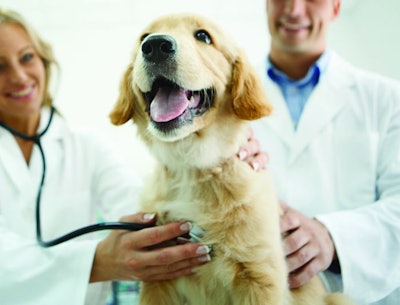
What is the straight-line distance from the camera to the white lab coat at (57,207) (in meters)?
0.93

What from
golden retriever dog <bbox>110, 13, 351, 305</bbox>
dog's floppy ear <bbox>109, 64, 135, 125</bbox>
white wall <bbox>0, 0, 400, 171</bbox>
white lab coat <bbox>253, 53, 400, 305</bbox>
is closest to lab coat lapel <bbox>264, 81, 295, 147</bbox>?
white lab coat <bbox>253, 53, 400, 305</bbox>

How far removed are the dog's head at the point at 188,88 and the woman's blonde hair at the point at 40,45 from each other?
0.53 meters

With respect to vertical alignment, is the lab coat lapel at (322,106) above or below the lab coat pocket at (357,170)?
above

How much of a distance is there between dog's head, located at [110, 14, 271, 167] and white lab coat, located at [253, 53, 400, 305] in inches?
14.3

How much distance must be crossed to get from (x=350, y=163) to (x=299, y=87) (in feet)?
1.24

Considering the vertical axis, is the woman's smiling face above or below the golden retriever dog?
above

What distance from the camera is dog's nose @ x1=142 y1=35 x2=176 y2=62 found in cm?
77

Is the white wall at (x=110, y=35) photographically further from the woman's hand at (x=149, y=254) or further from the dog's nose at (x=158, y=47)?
the dog's nose at (x=158, y=47)

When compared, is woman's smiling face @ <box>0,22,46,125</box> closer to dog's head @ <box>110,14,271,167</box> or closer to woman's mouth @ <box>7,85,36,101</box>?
woman's mouth @ <box>7,85,36,101</box>

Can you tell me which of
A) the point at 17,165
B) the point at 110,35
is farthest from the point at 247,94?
the point at 110,35

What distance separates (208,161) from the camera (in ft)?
3.01

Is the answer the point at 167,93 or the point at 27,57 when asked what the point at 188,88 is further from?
the point at 27,57

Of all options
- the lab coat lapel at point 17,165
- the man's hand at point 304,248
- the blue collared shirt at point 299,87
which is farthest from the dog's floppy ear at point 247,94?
the lab coat lapel at point 17,165

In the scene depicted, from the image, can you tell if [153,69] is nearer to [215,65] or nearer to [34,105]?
[215,65]
